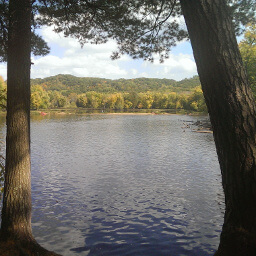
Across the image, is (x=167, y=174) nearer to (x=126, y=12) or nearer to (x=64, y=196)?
(x=64, y=196)

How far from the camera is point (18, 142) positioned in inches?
165

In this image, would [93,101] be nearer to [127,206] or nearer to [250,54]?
[250,54]

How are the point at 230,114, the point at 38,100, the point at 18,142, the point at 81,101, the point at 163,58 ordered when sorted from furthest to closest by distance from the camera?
the point at 81,101
the point at 38,100
the point at 163,58
the point at 18,142
the point at 230,114

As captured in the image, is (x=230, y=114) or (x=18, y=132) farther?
(x=18, y=132)

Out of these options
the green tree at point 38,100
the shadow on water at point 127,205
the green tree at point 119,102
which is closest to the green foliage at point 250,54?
the shadow on water at point 127,205

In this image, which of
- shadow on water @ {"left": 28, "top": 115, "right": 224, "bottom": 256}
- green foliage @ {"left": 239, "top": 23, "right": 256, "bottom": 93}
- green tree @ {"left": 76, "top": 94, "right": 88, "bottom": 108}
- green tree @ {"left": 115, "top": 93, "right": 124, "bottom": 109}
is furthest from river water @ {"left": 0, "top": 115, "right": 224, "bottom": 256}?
green tree @ {"left": 76, "top": 94, "right": 88, "bottom": 108}

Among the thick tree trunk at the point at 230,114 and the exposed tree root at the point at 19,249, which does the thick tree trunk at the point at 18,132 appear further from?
the thick tree trunk at the point at 230,114

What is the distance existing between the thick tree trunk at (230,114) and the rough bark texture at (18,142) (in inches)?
118

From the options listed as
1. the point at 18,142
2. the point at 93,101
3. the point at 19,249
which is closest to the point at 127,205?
the point at 19,249

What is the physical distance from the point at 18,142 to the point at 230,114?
3.31 m

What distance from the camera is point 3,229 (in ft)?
13.3

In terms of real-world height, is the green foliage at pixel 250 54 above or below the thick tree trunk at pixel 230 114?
above

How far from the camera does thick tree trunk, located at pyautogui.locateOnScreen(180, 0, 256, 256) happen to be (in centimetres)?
225

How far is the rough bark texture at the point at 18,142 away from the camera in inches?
159
